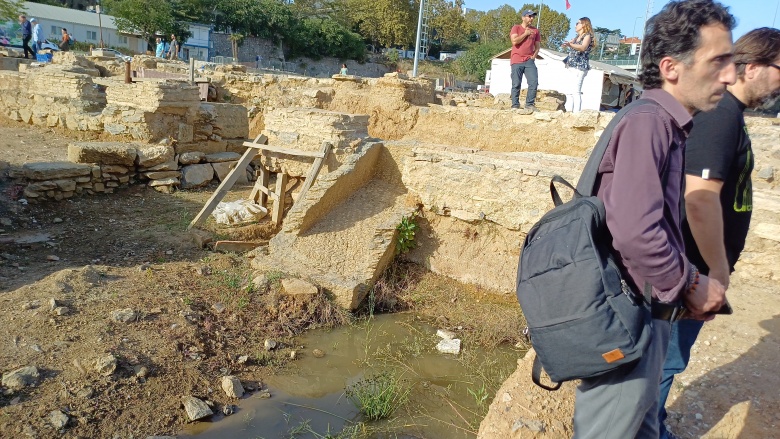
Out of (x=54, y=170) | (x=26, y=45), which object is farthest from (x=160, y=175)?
(x=26, y=45)

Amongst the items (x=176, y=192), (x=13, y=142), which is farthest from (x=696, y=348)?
(x=13, y=142)

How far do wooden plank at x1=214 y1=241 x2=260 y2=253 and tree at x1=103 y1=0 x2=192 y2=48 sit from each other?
103ft

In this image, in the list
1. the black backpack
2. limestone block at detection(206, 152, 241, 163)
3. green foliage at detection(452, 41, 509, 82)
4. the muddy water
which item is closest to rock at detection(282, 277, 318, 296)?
the muddy water

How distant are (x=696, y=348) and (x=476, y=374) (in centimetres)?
190

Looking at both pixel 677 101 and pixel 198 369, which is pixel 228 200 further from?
pixel 677 101

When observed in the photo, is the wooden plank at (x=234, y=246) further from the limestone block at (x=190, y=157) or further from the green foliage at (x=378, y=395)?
the limestone block at (x=190, y=157)

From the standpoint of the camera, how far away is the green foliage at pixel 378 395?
424cm

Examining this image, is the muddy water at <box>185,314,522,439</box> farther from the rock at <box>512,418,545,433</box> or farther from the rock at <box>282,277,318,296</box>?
the rock at <box>512,418,545,433</box>

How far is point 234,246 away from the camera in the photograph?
691cm

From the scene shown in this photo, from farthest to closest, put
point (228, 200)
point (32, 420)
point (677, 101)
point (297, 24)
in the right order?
1. point (297, 24)
2. point (228, 200)
3. point (32, 420)
4. point (677, 101)

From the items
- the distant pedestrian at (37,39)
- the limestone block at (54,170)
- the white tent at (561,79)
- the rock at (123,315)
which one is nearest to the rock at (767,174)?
the rock at (123,315)

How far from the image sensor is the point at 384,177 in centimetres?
745

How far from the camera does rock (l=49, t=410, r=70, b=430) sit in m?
3.53

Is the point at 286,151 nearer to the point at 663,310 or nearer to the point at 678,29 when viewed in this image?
the point at 678,29
